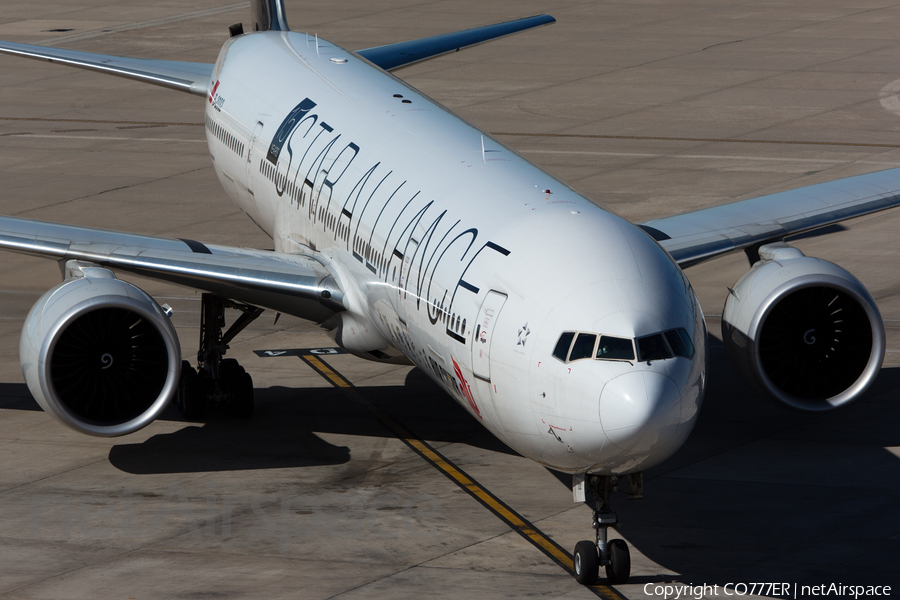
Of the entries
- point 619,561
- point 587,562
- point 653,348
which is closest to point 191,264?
point 587,562

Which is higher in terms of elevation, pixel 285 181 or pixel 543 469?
pixel 285 181

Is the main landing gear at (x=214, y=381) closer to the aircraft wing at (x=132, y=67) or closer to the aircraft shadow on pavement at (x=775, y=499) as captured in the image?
the aircraft shadow on pavement at (x=775, y=499)

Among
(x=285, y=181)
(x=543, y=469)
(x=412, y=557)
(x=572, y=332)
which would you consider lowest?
(x=412, y=557)

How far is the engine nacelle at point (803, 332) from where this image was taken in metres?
17.1

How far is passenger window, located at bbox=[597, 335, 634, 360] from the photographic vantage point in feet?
41.9

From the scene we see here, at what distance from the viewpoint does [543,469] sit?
18.3 metres

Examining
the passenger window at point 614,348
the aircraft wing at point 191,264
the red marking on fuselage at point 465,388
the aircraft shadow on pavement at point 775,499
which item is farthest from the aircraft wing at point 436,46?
→ the passenger window at point 614,348

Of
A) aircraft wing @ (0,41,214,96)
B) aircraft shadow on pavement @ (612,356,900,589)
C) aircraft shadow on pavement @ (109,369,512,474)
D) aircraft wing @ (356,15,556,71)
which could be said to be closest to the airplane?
aircraft wing @ (0,41,214,96)

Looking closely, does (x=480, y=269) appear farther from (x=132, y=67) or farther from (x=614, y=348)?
(x=132, y=67)

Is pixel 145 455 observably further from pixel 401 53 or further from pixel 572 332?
pixel 401 53

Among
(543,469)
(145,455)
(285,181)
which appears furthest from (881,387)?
(145,455)

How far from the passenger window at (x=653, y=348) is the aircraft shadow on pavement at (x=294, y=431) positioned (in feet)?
21.0

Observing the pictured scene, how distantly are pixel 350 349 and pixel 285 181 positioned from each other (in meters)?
4.13

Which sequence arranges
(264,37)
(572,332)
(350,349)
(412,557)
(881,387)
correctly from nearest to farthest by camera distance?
1. (572,332)
2. (412,557)
3. (350,349)
4. (881,387)
5. (264,37)
